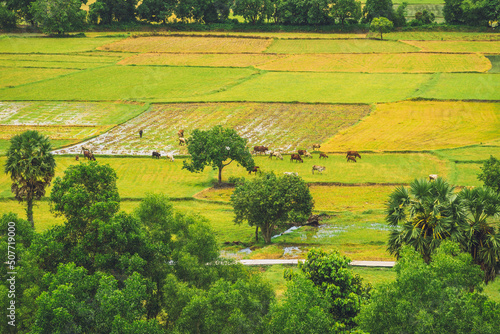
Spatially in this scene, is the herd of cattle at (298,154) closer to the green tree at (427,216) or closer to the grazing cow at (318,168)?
the grazing cow at (318,168)

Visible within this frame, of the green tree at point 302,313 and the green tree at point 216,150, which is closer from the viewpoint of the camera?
the green tree at point 302,313

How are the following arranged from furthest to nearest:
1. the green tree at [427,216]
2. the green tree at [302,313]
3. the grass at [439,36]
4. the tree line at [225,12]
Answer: the tree line at [225,12] → the grass at [439,36] → the green tree at [427,216] → the green tree at [302,313]

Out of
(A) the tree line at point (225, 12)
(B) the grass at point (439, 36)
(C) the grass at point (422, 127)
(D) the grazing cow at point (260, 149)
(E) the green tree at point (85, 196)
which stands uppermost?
(A) the tree line at point (225, 12)

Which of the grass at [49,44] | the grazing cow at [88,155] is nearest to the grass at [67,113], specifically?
the grazing cow at [88,155]

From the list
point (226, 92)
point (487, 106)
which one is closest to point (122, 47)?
point (226, 92)

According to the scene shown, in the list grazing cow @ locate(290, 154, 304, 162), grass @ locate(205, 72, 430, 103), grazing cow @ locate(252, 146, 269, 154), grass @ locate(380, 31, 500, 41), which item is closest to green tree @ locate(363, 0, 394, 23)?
grass @ locate(380, 31, 500, 41)

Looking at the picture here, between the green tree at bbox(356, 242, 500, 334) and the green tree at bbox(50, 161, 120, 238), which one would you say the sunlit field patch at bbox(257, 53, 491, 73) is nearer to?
the green tree at bbox(50, 161, 120, 238)

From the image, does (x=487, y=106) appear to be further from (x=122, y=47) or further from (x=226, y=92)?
(x=122, y=47)
